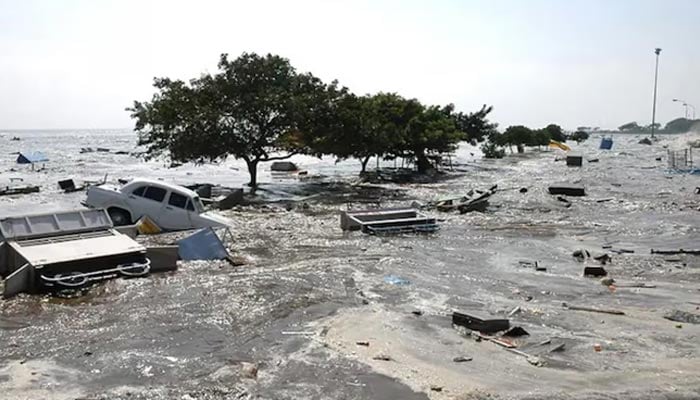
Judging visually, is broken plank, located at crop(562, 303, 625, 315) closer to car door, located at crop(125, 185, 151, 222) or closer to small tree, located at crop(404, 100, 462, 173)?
car door, located at crop(125, 185, 151, 222)

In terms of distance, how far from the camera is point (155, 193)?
19406mm

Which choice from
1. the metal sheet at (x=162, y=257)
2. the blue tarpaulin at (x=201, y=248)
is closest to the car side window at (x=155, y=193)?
the blue tarpaulin at (x=201, y=248)

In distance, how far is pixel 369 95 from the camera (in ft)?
154

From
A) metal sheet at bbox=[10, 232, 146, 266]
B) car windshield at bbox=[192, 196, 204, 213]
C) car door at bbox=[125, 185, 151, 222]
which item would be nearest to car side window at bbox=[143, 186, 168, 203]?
car door at bbox=[125, 185, 151, 222]

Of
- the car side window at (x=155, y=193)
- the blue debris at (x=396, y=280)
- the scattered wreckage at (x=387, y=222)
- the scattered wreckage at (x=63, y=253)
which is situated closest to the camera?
the scattered wreckage at (x=63, y=253)

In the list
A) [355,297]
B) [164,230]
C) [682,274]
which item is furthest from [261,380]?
[164,230]

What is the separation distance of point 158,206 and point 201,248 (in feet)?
16.3

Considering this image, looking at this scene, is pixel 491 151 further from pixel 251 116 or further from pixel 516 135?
pixel 251 116

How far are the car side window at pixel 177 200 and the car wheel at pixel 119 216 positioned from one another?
4.40ft

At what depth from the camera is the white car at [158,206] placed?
62.7ft

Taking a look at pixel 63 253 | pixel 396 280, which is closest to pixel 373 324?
pixel 396 280

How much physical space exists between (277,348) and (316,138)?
26.0 m

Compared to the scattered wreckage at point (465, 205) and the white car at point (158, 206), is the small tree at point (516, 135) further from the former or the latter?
the white car at point (158, 206)

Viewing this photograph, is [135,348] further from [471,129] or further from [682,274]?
[471,129]
